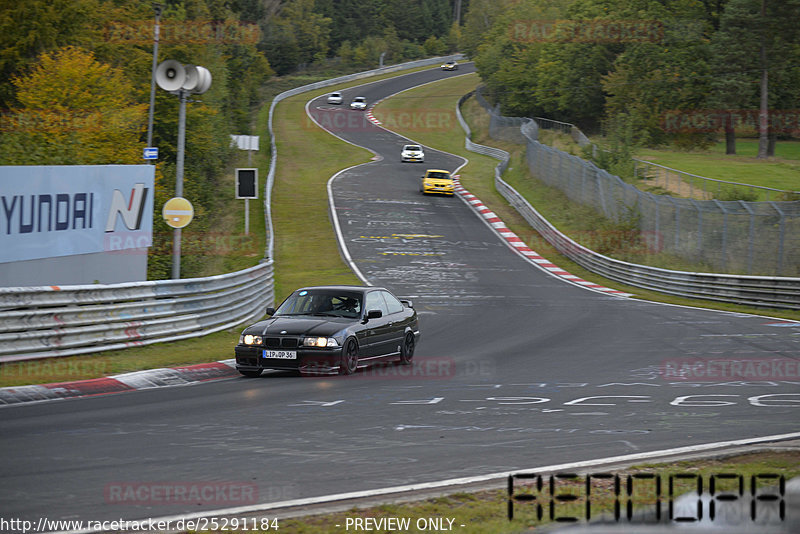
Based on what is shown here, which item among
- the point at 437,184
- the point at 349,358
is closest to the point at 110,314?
the point at 349,358

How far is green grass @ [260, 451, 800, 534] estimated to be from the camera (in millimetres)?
5848

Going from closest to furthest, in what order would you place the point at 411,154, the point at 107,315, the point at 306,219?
the point at 107,315
the point at 306,219
the point at 411,154

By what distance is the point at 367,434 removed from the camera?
9.37m

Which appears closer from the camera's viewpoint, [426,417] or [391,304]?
[426,417]

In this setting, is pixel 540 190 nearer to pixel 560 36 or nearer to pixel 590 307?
pixel 590 307

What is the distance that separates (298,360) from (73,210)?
17.9ft

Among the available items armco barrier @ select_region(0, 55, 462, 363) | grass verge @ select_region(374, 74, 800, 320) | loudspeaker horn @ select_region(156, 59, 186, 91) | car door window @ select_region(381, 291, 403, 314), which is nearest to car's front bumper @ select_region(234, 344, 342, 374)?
car door window @ select_region(381, 291, 403, 314)

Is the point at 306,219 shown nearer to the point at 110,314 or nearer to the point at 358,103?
the point at 110,314

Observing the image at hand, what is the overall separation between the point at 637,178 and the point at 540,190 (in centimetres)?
637

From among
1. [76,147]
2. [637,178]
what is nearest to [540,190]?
[637,178]

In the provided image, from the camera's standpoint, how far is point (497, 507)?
21.2ft

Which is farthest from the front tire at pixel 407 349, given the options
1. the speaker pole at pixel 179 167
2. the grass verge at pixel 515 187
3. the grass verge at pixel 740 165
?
the grass verge at pixel 740 165

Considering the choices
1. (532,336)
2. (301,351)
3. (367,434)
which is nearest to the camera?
(367,434)

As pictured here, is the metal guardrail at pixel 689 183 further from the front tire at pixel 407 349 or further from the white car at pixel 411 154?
the front tire at pixel 407 349
